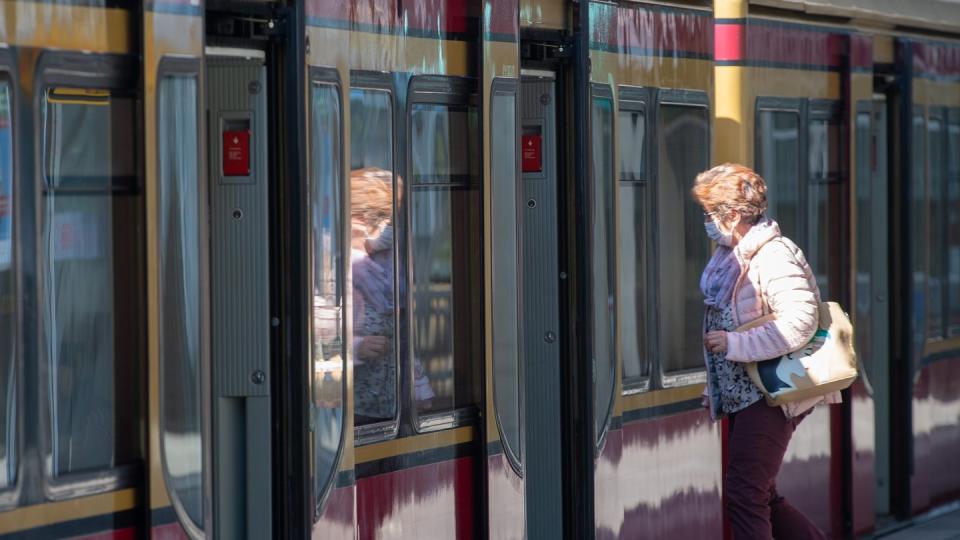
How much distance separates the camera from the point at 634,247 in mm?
7086

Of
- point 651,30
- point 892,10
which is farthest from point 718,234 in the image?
point 892,10

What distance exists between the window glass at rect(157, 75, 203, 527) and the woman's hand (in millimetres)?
2286

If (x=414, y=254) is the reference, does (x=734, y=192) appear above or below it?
above

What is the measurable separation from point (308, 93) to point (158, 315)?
923mm

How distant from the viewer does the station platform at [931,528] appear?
9.17m

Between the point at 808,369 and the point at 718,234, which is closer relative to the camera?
the point at 808,369

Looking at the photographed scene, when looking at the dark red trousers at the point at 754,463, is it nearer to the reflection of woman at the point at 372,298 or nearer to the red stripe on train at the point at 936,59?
the reflection of woman at the point at 372,298

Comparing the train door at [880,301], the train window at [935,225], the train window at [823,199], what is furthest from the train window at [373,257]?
the train window at [935,225]

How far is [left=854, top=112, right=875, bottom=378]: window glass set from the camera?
8.86 m

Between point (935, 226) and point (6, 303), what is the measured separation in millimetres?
6799

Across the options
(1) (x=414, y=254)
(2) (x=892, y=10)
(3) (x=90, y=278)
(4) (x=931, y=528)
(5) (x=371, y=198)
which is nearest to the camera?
(3) (x=90, y=278)

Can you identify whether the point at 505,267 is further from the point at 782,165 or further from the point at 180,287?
the point at 782,165

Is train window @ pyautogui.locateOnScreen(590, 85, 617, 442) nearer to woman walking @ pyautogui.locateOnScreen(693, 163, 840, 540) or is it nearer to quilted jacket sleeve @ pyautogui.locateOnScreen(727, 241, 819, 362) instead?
woman walking @ pyautogui.locateOnScreen(693, 163, 840, 540)

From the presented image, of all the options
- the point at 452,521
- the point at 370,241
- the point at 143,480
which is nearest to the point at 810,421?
the point at 452,521
